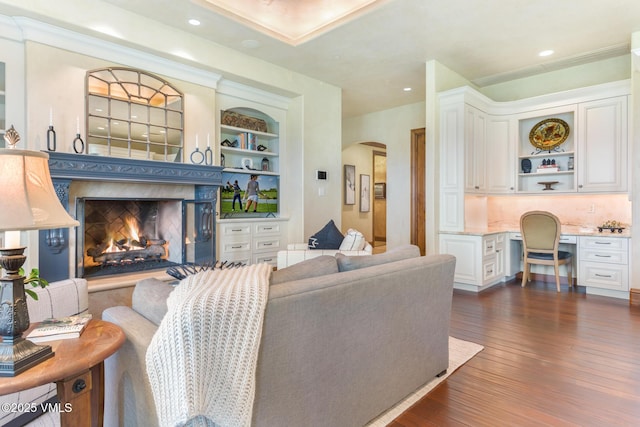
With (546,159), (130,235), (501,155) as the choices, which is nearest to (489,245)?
(501,155)

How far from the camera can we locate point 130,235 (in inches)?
170

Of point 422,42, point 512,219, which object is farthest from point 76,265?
point 512,219

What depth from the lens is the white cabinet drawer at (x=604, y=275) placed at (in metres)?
4.04

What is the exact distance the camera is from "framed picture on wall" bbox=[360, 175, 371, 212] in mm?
8859

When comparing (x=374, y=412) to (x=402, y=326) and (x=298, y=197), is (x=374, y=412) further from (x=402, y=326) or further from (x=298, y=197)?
(x=298, y=197)

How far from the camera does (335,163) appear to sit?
5703 mm

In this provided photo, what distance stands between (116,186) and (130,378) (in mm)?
2887

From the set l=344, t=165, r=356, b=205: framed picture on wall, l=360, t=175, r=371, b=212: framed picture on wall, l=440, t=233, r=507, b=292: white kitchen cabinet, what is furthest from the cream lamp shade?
l=360, t=175, r=371, b=212: framed picture on wall

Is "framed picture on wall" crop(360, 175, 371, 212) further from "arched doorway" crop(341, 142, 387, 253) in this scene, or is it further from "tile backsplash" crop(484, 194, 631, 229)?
"tile backsplash" crop(484, 194, 631, 229)

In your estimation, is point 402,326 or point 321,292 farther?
point 402,326

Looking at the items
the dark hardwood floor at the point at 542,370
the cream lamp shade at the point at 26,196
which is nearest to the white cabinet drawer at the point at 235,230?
the dark hardwood floor at the point at 542,370

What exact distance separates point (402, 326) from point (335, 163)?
410 cm

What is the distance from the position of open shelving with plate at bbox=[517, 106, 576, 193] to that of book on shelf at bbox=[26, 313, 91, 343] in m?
5.46

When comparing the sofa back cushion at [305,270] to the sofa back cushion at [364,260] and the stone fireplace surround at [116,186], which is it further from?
the stone fireplace surround at [116,186]
